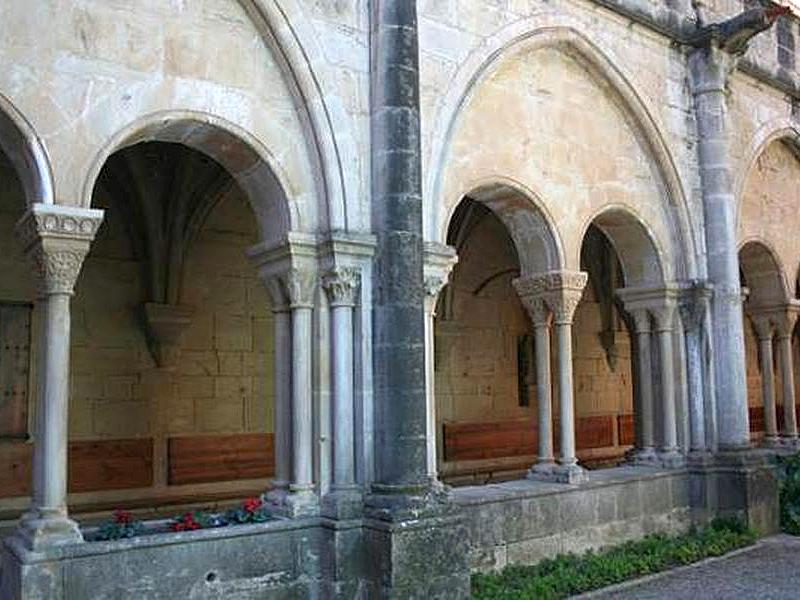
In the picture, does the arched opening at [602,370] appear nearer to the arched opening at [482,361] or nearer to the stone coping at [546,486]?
the arched opening at [482,361]

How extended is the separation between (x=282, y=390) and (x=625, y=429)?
28.3 ft

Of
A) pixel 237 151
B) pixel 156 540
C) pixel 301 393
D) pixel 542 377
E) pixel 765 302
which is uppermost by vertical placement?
pixel 237 151

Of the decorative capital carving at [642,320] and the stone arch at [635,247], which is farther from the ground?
the stone arch at [635,247]

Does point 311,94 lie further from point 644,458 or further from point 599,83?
point 644,458

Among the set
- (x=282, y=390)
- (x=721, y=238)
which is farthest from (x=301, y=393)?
(x=721, y=238)

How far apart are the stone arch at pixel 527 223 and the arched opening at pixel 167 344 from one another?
90.4 inches

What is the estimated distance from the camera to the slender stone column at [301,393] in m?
5.16

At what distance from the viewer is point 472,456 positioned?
427 inches

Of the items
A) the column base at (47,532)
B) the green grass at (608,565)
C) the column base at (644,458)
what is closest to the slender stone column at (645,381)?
the column base at (644,458)

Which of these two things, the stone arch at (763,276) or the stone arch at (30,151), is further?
the stone arch at (763,276)

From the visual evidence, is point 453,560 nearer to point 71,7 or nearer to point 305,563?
point 305,563

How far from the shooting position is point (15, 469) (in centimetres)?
745

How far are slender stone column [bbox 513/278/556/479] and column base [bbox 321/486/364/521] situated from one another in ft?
7.24

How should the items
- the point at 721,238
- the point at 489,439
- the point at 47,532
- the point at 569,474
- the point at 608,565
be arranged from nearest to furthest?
the point at 47,532 → the point at 608,565 → the point at 569,474 → the point at 721,238 → the point at 489,439
